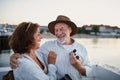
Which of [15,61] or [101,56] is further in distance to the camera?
[101,56]

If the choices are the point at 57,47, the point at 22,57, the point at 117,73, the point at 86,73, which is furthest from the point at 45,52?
the point at 117,73

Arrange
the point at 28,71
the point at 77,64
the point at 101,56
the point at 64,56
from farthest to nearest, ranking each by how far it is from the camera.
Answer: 1. the point at 101,56
2. the point at 64,56
3. the point at 77,64
4. the point at 28,71

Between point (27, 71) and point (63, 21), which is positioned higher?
point (63, 21)

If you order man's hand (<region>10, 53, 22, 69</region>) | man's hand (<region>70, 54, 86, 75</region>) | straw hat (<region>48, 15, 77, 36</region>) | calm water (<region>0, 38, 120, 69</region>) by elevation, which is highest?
straw hat (<region>48, 15, 77, 36</region>)

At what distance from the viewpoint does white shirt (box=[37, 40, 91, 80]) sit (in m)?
1.99

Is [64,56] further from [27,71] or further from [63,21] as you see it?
[27,71]

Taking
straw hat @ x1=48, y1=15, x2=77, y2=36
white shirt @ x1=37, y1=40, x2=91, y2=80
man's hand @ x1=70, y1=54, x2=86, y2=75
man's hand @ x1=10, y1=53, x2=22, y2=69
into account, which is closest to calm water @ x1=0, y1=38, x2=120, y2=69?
straw hat @ x1=48, y1=15, x2=77, y2=36

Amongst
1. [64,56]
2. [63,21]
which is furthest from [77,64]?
[63,21]

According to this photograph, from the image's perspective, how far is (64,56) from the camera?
2020 mm

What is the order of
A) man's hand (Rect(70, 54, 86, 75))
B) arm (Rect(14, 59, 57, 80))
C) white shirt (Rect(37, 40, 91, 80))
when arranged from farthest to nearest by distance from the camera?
white shirt (Rect(37, 40, 91, 80)) < man's hand (Rect(70, 54, 86, 75)) < arm (Rect(14, 59, 57, 80))

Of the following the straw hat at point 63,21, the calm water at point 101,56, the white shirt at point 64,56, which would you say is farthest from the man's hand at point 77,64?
the calm water at point 101,56

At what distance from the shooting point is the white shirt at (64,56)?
78.5 inches

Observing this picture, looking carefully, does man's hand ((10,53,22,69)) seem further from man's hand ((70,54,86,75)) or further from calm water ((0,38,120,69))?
calm water ((0,38,120,69))

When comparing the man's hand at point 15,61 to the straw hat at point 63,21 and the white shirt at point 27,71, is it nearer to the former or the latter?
the white shirt at point 27,71
